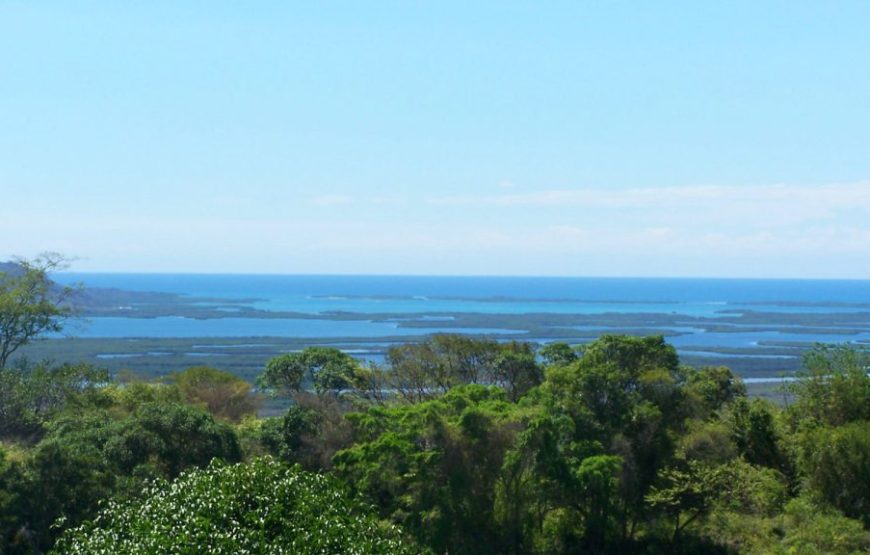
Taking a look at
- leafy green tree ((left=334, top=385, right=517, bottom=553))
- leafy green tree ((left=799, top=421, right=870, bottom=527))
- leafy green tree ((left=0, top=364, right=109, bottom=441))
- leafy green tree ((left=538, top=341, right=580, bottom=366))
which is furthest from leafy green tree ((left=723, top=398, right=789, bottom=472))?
leafy green tree ((left=0, top=364, right=109, bottom=441))

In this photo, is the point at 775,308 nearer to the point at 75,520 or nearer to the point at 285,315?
the point at 285,315

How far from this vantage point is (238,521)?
12.6 metres

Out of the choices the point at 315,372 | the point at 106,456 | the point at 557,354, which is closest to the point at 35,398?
the point at 315,372

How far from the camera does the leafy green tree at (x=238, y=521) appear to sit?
1191cm

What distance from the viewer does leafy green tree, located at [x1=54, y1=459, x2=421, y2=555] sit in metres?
11.9

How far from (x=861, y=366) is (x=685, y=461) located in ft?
21.0

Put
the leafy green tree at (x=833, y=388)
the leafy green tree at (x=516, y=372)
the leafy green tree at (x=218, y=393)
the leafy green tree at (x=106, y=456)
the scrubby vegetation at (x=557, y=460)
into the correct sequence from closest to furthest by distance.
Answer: the leafy green tree at (x=106, y=456), the scrubby vegetation at (x=557, y=460), the leafy green tree at (x=833, y=388), the leafy green tree at (x=516, y=372), the leafy green tree at (x=218, y=393)

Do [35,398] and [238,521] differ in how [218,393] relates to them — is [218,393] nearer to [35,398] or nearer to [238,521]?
[35,398]

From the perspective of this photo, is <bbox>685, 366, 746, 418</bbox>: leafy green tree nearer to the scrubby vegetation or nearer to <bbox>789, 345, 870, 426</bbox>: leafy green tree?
the scrubby vegetation

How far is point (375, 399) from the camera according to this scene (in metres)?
29.0

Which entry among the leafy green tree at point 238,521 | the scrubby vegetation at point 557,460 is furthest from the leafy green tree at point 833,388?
the leafy green tree at point 238,521

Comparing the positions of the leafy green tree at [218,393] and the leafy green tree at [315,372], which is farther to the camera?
the leafy green tree at [218,393]

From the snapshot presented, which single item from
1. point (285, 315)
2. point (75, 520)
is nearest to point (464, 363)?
point (75, 520)

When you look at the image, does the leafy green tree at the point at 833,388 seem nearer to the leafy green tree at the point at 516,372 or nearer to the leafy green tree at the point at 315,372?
the leafy green tree at the point at 516,372
